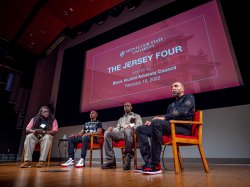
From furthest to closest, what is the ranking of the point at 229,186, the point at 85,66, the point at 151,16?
1. the point at 85,66
2. the point at 151,16
3. the point at 229,186

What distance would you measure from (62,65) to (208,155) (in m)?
4.78

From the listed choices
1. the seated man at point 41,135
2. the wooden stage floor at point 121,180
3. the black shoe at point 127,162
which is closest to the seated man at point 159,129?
the wooden stage floor at point 121,180

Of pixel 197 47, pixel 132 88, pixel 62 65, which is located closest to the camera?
pixel 197 47

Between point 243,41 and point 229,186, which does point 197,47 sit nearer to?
point 243,41

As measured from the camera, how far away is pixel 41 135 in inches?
125

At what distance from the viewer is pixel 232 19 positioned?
3258 mm

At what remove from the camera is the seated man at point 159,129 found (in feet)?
5.88

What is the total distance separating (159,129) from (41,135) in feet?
7.15

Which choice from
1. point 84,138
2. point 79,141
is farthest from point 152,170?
point 79,141

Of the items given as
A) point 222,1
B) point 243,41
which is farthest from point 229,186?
point 222,1

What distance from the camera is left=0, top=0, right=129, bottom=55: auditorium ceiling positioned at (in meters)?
4.29

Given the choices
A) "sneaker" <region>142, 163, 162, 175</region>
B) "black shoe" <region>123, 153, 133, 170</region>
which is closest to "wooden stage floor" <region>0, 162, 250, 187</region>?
"sneaker" <region>142, 163, 162, 175</region>

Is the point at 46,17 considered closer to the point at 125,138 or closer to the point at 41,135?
A: the point at 41,135

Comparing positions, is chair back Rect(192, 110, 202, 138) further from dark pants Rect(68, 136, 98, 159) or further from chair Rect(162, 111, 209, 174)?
dark pants Rect(68, 136, 98, 159)
